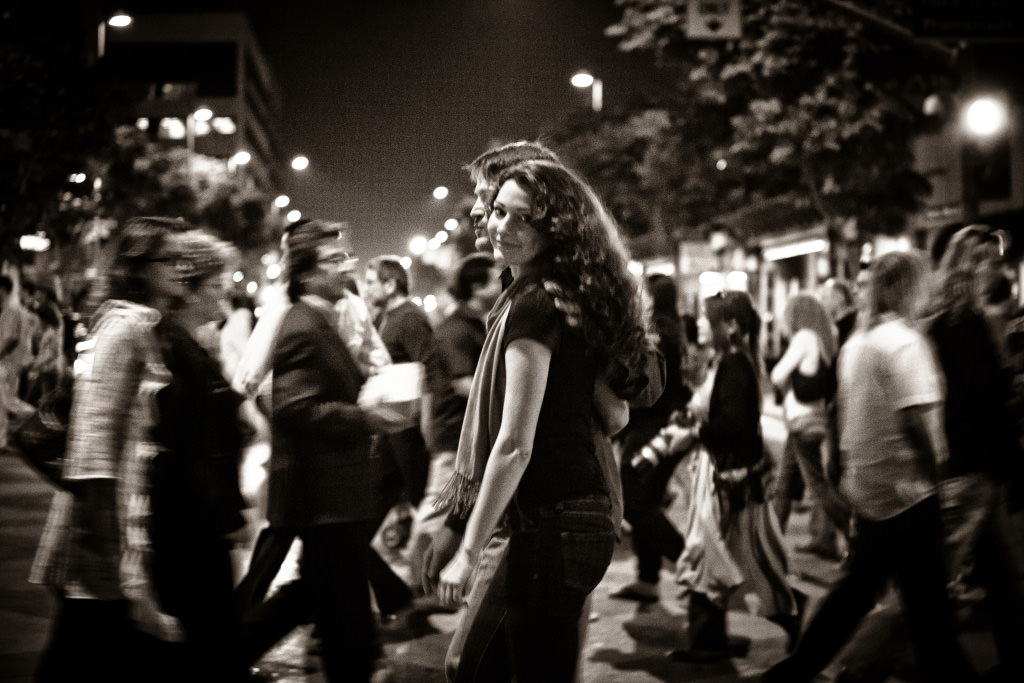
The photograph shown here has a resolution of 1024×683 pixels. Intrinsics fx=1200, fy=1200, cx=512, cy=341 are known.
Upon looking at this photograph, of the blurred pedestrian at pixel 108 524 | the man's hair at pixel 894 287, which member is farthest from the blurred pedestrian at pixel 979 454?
the blurred pedestrian at pixel 108 524

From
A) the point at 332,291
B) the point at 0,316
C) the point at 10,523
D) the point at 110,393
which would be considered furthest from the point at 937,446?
the point at 0,316

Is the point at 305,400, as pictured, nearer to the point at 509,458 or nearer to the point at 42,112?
the point at 509,458

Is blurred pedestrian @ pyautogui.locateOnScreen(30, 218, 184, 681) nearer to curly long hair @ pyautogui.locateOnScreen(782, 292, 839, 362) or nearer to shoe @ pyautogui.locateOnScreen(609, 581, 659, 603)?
shoe @ pyautogui.locateOnScreen(609, 581, 659, 603)

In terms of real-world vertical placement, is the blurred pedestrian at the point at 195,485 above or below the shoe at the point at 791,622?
above

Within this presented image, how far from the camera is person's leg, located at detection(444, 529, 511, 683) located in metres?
2.95

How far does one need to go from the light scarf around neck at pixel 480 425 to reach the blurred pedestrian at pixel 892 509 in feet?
6.65

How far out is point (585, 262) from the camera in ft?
9.78

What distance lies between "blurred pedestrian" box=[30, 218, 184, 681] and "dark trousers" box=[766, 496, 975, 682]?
2.40 meters

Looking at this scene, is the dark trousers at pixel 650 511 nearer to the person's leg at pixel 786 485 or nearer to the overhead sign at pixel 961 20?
the person's leg at pixel 786 485

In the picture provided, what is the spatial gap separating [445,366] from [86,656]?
11.6 ft

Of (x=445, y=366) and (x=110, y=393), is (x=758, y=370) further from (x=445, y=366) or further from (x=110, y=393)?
(x=110, y=393)

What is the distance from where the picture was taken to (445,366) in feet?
21.8

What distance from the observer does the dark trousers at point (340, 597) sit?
4.35 metres

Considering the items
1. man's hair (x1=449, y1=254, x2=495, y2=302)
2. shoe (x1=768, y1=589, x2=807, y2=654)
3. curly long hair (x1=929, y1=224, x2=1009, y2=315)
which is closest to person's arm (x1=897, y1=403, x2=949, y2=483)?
curly long hair (x1=929, y1=224, x2=1009, y2=315)
